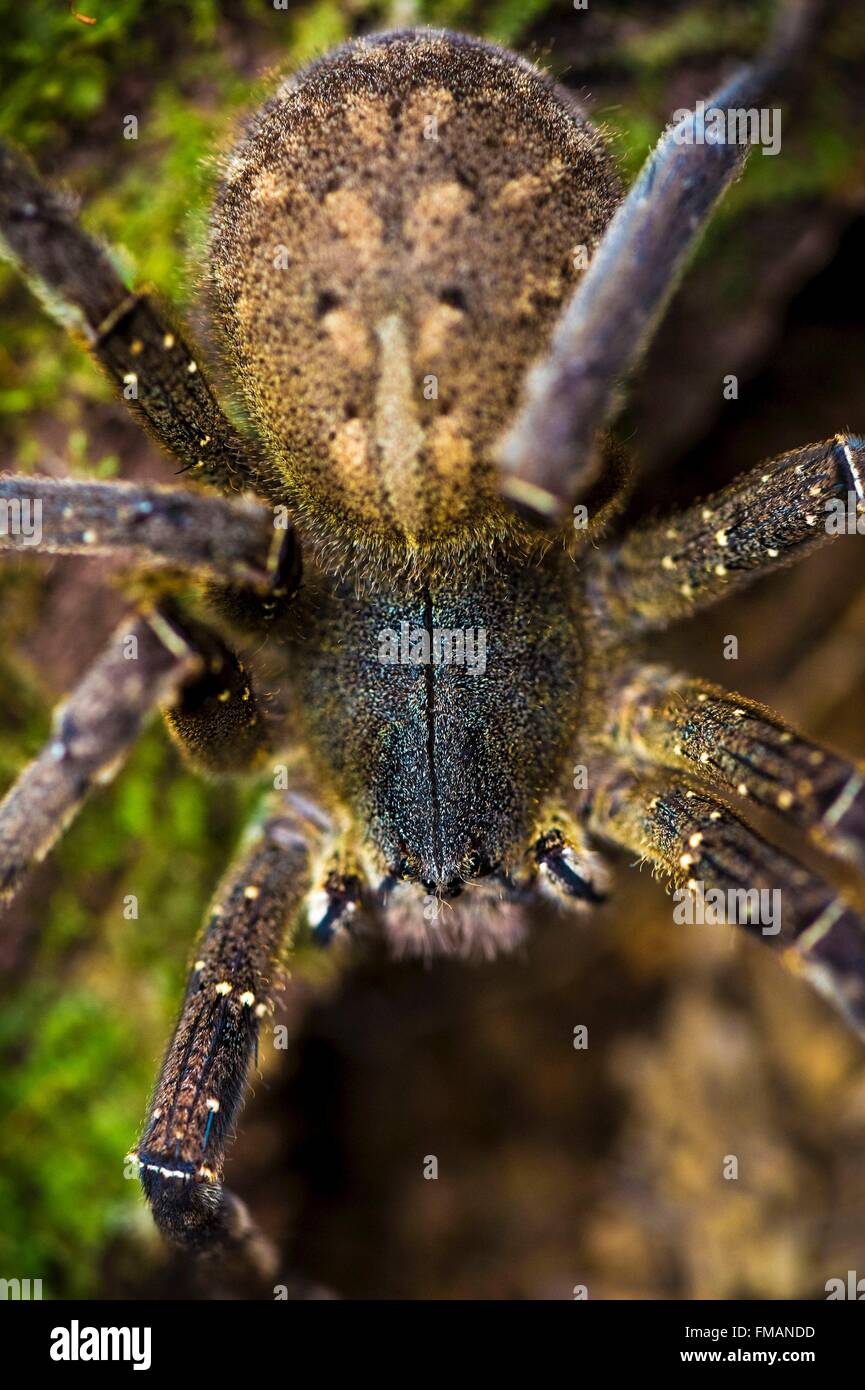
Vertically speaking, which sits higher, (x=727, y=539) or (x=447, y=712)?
(x=727, y=539)

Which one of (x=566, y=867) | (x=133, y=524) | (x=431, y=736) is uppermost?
(x=133, y=524)

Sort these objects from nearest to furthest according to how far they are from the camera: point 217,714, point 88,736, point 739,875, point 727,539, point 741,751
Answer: point 88,736, point 739,875, point 741,751, point 217,714, point 727,539

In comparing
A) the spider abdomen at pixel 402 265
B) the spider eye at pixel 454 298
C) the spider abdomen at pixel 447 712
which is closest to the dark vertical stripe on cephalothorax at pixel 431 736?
the spider abdomen at pixel 447 712

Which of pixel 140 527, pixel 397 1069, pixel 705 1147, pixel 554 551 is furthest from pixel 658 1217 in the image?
pixel 140 527

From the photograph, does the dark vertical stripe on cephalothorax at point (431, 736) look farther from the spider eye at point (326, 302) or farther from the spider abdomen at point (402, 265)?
the spider eye at point (326, 302)

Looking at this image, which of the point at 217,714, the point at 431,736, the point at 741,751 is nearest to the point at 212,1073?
the point at 217,714

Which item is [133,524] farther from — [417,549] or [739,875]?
[739,875]

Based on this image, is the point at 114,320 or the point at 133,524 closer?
the point at 133,524

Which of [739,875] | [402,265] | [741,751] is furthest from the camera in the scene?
[741,751]

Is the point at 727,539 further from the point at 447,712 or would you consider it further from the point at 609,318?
the point at 609,318
